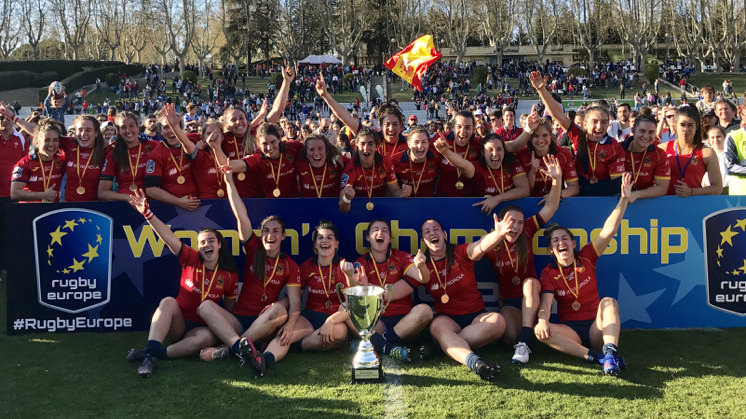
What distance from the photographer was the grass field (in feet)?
13.8

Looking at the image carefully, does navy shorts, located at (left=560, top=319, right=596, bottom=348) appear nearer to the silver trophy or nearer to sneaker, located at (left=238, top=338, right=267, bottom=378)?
the silver trophy

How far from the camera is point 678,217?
587cm

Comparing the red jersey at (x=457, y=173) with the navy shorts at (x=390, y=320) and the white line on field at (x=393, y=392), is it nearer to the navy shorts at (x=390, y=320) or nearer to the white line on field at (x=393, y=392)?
the navy shorts at (x=390, y=320)

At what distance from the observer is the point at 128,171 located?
6.22m

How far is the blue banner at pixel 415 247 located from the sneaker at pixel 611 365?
1260 mm

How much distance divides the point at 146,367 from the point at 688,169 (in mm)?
5004

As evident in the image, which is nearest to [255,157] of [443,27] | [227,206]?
[227,206]

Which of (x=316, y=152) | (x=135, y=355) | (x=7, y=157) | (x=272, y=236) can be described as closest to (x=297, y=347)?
(x=272, y=236)

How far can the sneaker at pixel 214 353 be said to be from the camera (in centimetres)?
513

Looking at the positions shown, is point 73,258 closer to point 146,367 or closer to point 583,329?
point 146,367

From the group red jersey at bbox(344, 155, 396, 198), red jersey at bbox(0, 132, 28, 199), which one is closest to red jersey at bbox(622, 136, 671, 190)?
red jersey at bbox(344, 155, 396, 198)

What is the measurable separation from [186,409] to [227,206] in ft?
7.09

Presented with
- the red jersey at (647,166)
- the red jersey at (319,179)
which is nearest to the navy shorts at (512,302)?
the red jersey at (647,166)

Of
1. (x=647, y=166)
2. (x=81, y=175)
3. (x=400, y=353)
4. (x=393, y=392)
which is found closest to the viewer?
(x=393, y=392)
